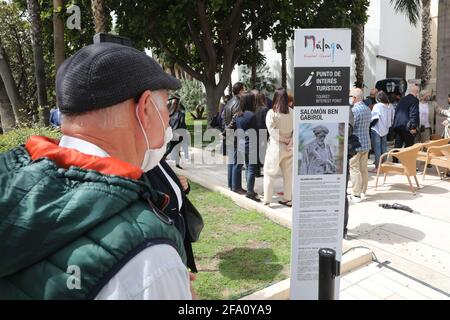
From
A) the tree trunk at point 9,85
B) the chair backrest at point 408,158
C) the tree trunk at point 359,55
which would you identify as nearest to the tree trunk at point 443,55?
the chair backrest at point 408,158

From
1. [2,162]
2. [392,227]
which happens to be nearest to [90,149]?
[2,162]

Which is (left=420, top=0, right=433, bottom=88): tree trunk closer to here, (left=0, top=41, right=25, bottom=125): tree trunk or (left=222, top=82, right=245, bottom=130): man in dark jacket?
(left=222, top=82, right=245, bottom=130): man in dark jacket

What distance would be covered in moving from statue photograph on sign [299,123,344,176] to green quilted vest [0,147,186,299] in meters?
2.58

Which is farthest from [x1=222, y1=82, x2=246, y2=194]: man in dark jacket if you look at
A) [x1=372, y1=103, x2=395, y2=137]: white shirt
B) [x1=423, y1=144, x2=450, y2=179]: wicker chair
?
[x1=423, y1=144, x2=450, y2=179]: wicker chair

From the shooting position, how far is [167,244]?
1.03 metres

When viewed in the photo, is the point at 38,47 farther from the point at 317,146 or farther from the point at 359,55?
the point at 317,146

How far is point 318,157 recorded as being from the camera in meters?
3.49

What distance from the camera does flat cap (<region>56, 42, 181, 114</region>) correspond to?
3.89 ft

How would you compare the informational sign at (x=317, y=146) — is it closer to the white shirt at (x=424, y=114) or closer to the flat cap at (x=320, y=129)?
the flat cap at (x=320, y=129)

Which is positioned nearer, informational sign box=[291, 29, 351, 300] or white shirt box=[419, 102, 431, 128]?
informational sign box=[291, 29, 351, 300]

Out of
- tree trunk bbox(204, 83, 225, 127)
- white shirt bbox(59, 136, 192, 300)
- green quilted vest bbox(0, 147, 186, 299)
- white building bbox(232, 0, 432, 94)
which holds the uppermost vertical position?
white building bbox(232, 0, 432, 94)

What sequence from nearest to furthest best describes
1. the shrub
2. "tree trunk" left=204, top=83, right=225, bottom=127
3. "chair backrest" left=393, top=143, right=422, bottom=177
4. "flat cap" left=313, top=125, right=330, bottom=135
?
"flat cap" left=313, top=125, right=330, bottom=135
"chair backrest" left=393, top=143, right=422, bottom=177
"tree trunk" left=204, top=83, right=225, bottom=127
the shrub

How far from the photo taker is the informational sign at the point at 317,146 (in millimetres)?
3287
